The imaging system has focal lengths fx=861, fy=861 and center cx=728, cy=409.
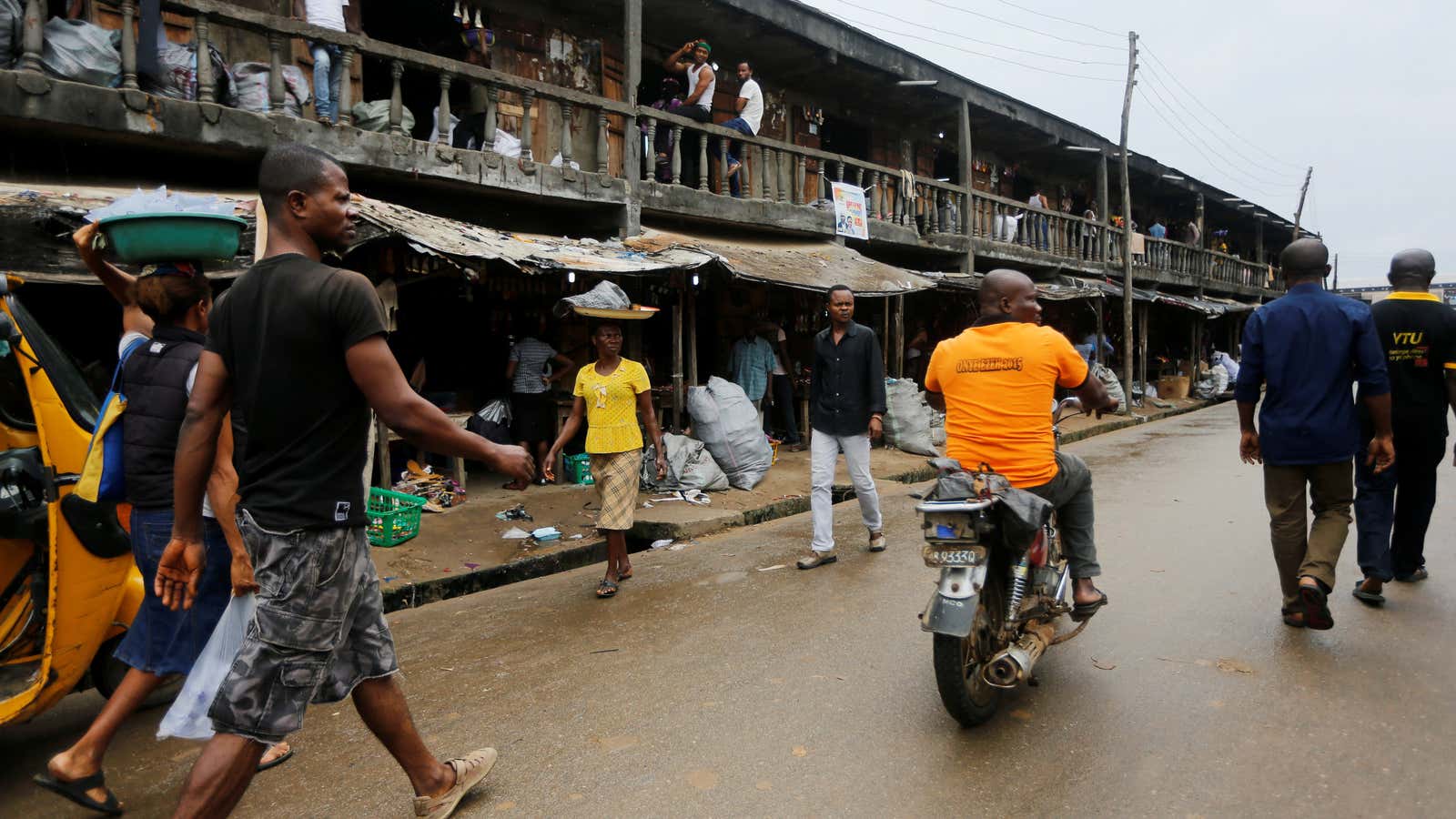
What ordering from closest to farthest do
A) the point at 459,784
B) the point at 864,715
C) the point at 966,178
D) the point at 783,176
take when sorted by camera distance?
the point at 459,784, the point at 864,715, the point at 783,176, the point at 966,178

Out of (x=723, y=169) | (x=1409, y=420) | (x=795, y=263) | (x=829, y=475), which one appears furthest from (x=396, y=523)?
(x=723, y=169)

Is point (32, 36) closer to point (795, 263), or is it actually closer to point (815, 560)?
point (815, 560)

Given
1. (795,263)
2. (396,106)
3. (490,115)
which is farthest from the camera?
(795,263)

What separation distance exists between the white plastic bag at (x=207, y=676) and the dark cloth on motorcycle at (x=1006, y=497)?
234 centimetres

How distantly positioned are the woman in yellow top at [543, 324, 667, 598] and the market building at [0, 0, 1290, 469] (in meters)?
1.78

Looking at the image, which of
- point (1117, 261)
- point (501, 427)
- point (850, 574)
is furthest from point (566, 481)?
point (1117, 261)

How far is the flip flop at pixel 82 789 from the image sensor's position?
2.65 metres

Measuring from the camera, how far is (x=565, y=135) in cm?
921

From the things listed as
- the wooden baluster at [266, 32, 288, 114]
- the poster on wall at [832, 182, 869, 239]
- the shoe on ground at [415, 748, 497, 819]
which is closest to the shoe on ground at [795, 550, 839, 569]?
the shoe on ground at [415, 748, 497, 819]

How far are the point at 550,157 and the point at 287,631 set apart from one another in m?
8.76

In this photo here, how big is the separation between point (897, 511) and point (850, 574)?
238 cm

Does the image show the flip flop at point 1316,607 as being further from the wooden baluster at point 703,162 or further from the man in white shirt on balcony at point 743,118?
the man in white shirt on balcony at point 743,118

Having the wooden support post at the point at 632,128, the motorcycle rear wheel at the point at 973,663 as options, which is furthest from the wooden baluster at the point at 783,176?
the motorcycle rear wheel at the point at 973,663

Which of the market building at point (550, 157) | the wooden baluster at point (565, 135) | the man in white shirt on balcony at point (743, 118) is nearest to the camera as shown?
the market building at point (550, 157)
